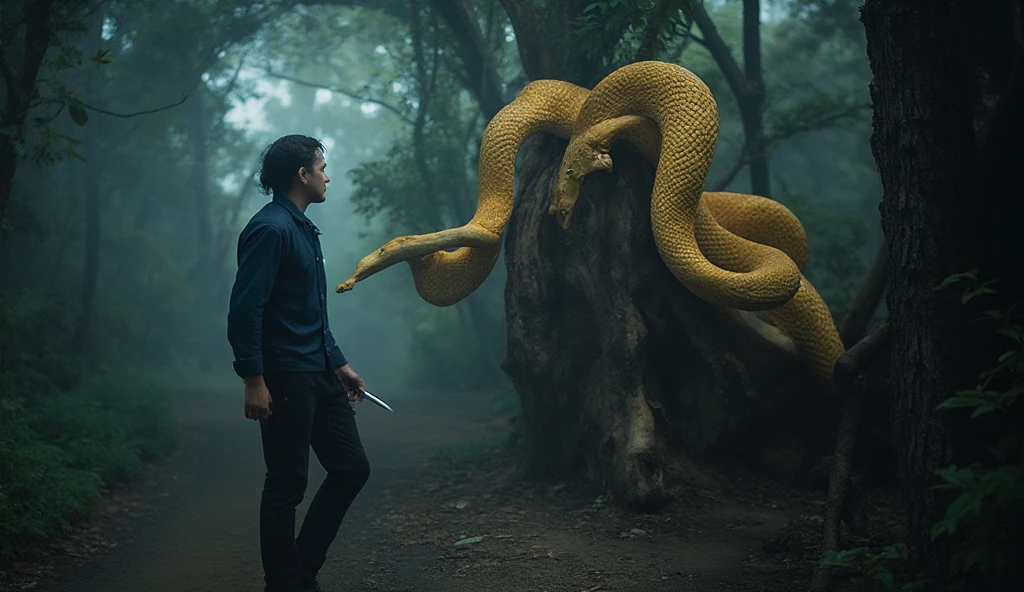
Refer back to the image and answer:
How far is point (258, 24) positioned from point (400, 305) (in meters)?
14.4

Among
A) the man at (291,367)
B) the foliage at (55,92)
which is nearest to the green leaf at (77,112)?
the foliage at (55,92)

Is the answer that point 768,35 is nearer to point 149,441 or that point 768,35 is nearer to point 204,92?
point 204,92

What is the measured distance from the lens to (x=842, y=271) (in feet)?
39.8

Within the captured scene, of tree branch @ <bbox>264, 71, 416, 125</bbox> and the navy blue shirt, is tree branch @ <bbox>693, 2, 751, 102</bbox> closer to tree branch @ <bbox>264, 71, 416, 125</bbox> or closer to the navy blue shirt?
tree branch @ <bbox>264, 71, 416, 125</bbox>

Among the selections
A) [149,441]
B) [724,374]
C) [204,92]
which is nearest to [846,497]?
[724,374]

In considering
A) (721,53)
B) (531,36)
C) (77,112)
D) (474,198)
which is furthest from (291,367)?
(474,198)

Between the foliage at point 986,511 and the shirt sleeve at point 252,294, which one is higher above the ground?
the shirt sleeve at point 252,294

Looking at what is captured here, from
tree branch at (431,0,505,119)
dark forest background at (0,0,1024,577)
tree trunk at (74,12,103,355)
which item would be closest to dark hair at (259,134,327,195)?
dark forest background at (0,0,1024,577)

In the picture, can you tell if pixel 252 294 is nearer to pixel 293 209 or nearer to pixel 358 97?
pixel 293 209

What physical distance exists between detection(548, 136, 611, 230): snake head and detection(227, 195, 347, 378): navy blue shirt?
2389 mm

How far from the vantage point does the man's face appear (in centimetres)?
377

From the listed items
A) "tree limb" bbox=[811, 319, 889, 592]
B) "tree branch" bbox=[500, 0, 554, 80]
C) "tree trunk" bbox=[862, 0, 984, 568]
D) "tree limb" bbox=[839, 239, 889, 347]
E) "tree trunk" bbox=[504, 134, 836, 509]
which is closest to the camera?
"tree trunk" bbox=[862, 0, 984, 568]

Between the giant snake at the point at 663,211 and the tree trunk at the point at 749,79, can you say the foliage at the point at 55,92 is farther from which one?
the tree trunk at the point at 749,79

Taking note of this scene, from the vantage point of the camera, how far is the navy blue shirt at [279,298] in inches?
130
